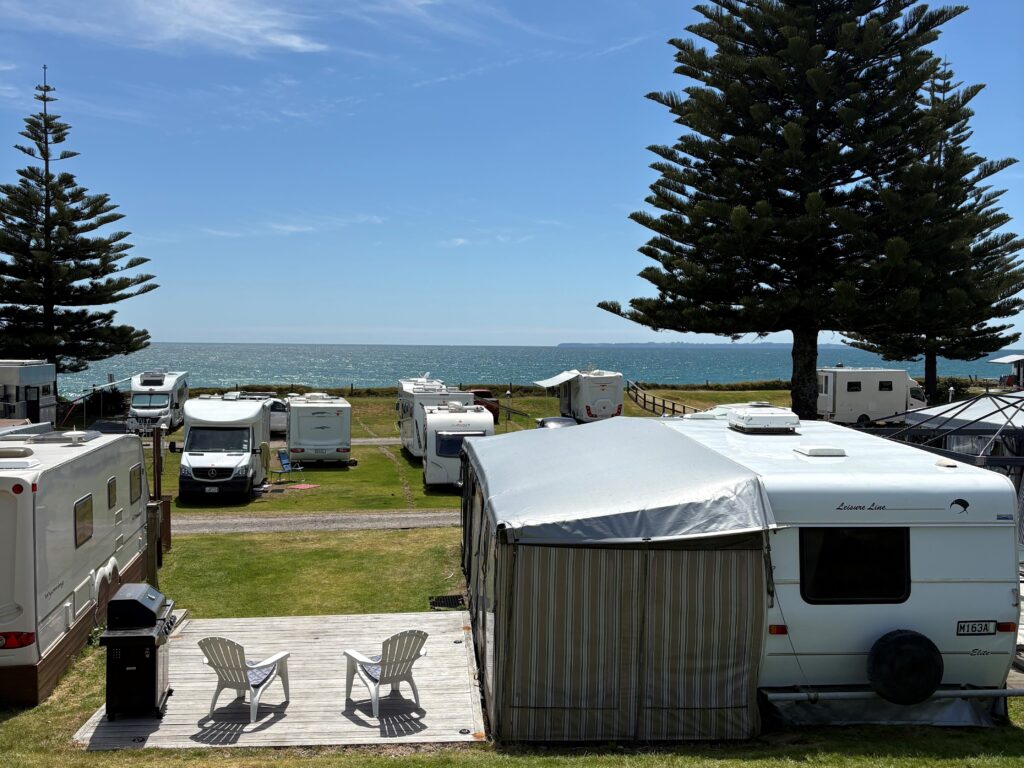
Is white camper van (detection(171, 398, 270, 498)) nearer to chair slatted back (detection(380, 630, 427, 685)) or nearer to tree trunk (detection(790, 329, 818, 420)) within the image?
chair slatted back (detection(380, 630, 427, 685))

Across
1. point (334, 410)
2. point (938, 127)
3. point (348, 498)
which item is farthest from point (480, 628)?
point (938, 127)

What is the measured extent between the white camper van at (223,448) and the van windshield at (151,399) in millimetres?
11753

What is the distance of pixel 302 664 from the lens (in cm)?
806

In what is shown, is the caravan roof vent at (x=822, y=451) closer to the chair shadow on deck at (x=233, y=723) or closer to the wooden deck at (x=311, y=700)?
the wooden deck at (x=311, y=700)

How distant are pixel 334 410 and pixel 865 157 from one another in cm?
1568

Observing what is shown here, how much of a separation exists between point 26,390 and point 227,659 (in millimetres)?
18142

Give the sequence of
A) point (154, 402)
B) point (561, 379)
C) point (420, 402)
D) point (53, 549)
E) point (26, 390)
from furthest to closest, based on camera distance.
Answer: point (561, 379), point (154, 402), point (420, 402), point (26, 390), point (53, 549)

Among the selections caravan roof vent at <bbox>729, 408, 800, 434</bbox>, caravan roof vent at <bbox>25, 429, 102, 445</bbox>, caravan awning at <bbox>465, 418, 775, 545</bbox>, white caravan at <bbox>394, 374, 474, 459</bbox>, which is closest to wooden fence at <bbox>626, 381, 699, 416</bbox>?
white caravan at <bbox>394, 374, 474, 459</bbox>

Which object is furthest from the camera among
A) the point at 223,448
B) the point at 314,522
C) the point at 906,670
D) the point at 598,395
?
the point at 598,395

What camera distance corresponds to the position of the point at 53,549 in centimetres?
711

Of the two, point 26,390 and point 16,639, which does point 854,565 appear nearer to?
point 16,639

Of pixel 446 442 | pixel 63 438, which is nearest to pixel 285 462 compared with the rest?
pixel 446 442

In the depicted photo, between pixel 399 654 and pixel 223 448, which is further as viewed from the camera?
pixel 223 448

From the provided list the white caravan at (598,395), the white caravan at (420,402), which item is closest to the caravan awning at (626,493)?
the white caravan at (420,402)
